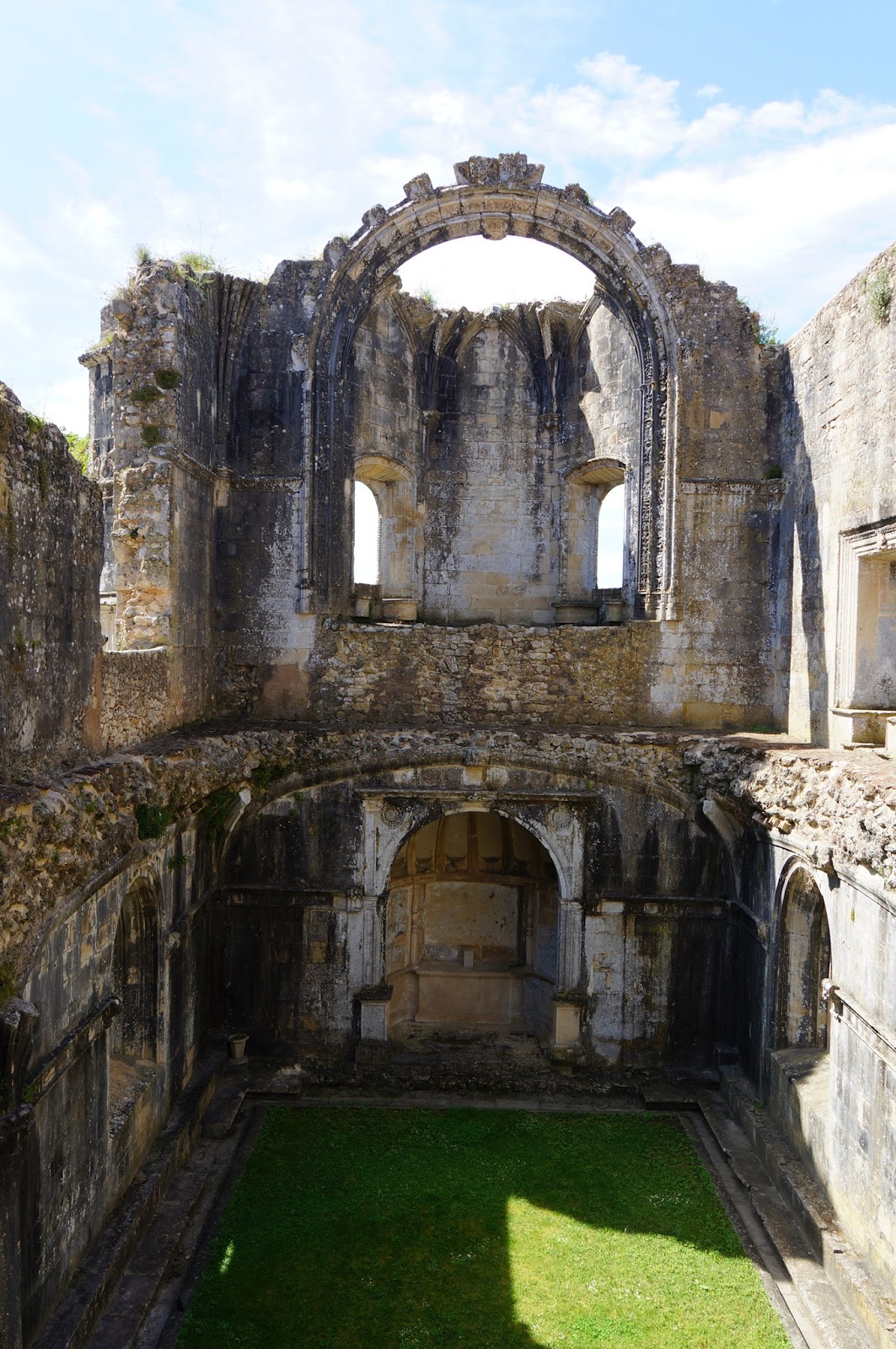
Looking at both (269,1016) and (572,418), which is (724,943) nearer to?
(269,1016)

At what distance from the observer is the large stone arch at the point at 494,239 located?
40.0ft

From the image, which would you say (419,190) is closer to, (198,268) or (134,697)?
(198,268)

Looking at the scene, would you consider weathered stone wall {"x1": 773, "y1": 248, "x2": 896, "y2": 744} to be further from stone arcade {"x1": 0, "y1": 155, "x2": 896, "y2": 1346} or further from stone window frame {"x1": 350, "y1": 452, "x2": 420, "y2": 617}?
stone window frame {"x1": 350, "y1": 452, "x2": 420, "y2": 617}

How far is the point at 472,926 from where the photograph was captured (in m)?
13.5

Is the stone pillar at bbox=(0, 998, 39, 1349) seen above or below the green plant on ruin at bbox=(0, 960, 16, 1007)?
below

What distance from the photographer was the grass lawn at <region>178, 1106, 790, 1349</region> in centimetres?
692

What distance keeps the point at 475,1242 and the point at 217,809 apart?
15.5 ft

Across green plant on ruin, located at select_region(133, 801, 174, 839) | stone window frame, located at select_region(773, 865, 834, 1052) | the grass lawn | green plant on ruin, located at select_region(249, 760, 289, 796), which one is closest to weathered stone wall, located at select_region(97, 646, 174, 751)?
green plant on ruin, located at select_region(133, 801, 174, 839)

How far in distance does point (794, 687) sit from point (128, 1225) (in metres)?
8.75

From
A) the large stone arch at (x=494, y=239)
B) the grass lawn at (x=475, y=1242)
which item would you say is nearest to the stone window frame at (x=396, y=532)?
the large stone arch at (x=494, y=239)

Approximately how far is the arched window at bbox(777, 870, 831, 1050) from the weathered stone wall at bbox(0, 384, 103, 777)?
259 inches

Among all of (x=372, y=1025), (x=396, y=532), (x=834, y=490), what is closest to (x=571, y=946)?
(x=372, y=1025)

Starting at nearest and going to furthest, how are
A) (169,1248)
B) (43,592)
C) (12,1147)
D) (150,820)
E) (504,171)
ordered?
(12,1147)
(43,592)
(169,1248)
(150,820)
(504,171)

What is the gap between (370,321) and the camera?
13641 mm
